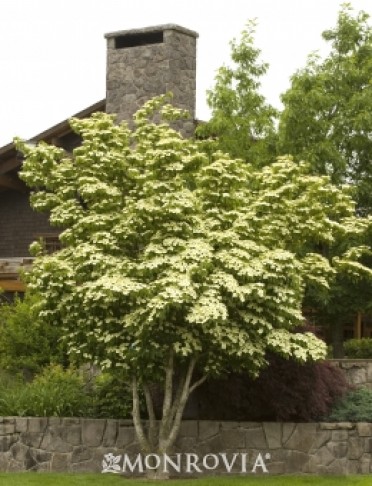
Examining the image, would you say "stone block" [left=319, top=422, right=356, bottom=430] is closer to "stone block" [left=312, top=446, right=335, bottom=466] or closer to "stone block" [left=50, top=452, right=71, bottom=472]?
"stone block" [left=312, top=446, right=335, bottom=466]

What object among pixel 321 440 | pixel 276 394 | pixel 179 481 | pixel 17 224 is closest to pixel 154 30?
pixel 17 224

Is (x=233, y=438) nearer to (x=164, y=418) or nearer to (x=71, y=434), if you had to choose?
(x=164, y=418)

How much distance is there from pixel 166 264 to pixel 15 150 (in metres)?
13.3

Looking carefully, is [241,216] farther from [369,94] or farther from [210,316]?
[369,94]

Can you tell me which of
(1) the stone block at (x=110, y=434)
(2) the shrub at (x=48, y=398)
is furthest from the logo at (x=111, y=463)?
(2) the shrub at (x=48, y=398)

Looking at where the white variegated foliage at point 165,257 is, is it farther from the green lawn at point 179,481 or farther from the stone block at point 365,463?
the stone block at point 365,463

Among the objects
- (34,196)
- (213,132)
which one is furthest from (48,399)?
(213,132)

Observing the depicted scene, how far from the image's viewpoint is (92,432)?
1902 cm

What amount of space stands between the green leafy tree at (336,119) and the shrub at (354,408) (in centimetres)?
654

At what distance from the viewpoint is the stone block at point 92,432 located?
19.0 meters

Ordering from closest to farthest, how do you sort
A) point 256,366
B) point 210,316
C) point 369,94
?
1. point 210,316
2. point 256,366
3. point 369,94

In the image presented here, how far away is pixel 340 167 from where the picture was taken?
25344 millimetres

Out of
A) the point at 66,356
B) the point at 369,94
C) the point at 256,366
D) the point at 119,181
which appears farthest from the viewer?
the point at 369,94

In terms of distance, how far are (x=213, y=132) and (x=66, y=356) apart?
6.50 meters
